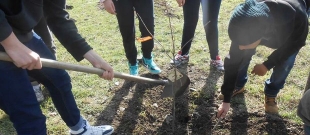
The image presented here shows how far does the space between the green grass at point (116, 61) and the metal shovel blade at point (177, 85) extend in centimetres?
25

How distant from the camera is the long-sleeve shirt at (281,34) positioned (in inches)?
86.6

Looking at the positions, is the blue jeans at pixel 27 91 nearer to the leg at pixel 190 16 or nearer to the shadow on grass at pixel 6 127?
the shadow on grass at pixel 6 127

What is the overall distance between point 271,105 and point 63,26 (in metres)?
1.98

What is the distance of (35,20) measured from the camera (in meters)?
1.94

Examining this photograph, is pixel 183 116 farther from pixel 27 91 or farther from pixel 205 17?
pixel 27 91

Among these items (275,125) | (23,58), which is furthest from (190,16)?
(23,58)

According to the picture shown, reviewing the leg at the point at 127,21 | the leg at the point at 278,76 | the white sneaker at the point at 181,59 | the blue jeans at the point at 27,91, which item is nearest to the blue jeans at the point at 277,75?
the leg at the point at 278,76

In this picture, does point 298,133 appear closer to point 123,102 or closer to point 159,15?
point 123,102

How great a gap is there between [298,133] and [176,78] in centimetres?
116

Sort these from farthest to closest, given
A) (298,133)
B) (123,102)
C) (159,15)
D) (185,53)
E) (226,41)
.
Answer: (159,15) → (226,41) → (185,53) → (123,102) → (298,133)

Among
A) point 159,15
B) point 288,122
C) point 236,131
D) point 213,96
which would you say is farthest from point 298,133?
point 159,15

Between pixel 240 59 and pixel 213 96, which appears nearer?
pixel 240 59

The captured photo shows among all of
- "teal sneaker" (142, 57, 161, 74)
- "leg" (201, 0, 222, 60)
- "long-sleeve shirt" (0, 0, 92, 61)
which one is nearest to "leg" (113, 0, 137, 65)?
"teal sneaker" (142, 57, 161, 74)

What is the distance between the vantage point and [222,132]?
9.54ft
